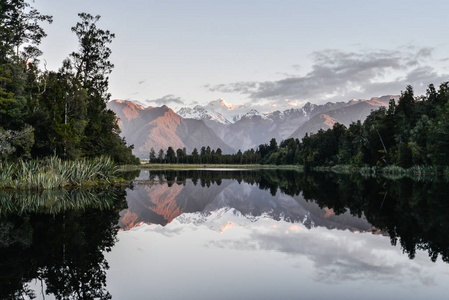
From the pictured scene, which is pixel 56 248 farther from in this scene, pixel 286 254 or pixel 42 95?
pixel 42 95

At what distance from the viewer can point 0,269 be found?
8812mm

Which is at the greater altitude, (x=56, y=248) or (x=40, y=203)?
A: (x=56, y=248)

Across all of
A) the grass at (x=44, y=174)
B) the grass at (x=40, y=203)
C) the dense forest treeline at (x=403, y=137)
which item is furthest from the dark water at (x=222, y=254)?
the dense forest treeline at (x=403, y=137)

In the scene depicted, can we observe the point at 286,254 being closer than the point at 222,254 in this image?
Yes

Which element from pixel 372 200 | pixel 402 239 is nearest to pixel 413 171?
pixel 372 200

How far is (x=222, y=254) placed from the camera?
11.2 metres

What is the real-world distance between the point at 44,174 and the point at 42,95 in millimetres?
11982

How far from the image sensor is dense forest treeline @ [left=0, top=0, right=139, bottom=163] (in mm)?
30094

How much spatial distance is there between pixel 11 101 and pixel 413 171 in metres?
67.2

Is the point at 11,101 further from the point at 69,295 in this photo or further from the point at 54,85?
the point at 69,295

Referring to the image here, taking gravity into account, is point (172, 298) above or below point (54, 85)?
below

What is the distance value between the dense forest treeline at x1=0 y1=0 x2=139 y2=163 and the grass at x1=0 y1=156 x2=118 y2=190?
5.14 ft

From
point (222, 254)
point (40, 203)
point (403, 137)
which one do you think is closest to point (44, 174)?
point (40, 203)

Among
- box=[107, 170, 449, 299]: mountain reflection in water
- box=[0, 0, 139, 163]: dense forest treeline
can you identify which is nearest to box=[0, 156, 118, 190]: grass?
box=[0, 0, 139, 163]: dense forest treeline
